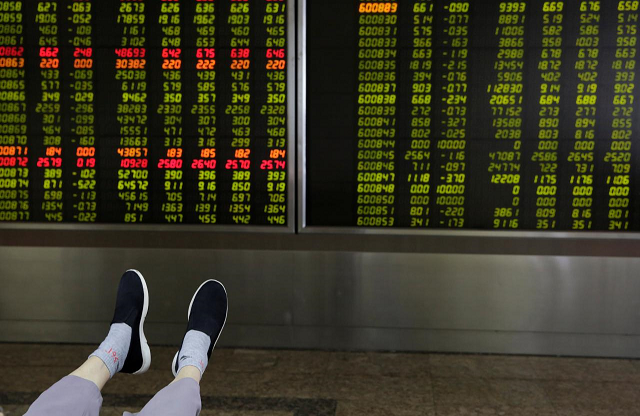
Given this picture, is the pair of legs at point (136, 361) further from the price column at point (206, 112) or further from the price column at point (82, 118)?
the price column at point (82, 118)

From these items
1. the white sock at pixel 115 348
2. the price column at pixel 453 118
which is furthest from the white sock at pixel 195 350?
the price column at pixel 453 118

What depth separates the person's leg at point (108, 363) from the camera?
2303mm

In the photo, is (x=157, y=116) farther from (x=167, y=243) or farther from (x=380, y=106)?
(x=380, y=106)

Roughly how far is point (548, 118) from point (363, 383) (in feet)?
6.12

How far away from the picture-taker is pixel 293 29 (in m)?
3.90

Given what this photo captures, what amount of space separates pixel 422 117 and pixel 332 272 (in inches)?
43.1

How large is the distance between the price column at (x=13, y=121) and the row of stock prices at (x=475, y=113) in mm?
1794

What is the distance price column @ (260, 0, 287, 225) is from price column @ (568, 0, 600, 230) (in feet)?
5.61

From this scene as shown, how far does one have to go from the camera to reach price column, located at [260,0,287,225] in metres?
3.92

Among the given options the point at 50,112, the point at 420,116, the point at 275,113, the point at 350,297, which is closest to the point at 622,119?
the point at 420,116

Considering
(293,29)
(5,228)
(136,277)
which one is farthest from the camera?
(5,228)

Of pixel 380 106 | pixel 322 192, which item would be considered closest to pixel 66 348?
pixel 322 192

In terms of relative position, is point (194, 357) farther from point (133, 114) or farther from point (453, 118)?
point (453, 118)

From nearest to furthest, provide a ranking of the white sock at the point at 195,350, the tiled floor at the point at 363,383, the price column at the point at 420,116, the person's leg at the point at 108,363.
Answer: the person's leg at the point at 108,363 → the white sock at the point at 195,350 → the tiled floor at the point at 363,383 → the price column at the point at 420,116
